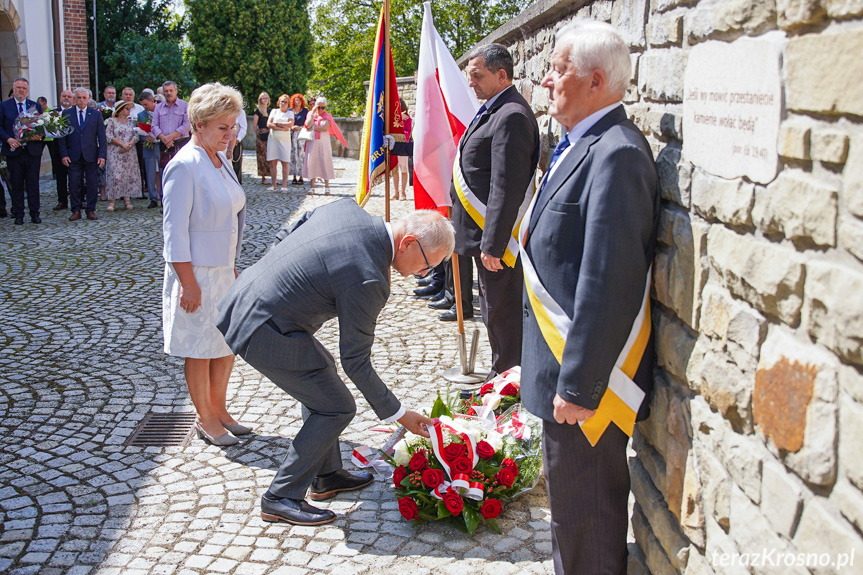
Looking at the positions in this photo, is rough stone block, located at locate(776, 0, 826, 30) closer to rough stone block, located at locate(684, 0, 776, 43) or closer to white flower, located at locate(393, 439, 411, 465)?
rough stone block, located at locate(684, 0, 776, 43)

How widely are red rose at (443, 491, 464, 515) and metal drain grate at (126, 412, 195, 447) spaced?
178 centimetres

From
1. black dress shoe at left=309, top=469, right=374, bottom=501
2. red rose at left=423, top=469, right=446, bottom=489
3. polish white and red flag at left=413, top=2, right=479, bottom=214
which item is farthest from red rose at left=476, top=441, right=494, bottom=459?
polish white and red flag at left=413, top=2, right=479, bottom=214

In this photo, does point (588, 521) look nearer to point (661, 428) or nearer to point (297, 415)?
point (661, 428)

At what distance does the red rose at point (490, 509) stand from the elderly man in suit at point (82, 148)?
10433mm

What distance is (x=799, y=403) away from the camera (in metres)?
1.79

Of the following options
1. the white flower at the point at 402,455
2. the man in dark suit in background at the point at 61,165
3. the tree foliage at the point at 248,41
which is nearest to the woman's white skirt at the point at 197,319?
the white flower at the point at 402,455

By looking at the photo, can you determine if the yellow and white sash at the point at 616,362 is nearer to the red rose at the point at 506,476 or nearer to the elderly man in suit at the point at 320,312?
the elderly man in suit at the point at 320,312

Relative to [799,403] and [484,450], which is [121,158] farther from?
[799,403]

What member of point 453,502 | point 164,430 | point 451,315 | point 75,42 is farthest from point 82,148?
point 453,502

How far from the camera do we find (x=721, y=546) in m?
2.22

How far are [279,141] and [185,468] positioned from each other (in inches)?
482

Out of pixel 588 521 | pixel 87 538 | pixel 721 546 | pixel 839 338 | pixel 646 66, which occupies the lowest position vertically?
pixel 87 538

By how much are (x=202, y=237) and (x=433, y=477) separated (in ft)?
5.74

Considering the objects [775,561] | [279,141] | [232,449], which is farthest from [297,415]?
[279,141]
